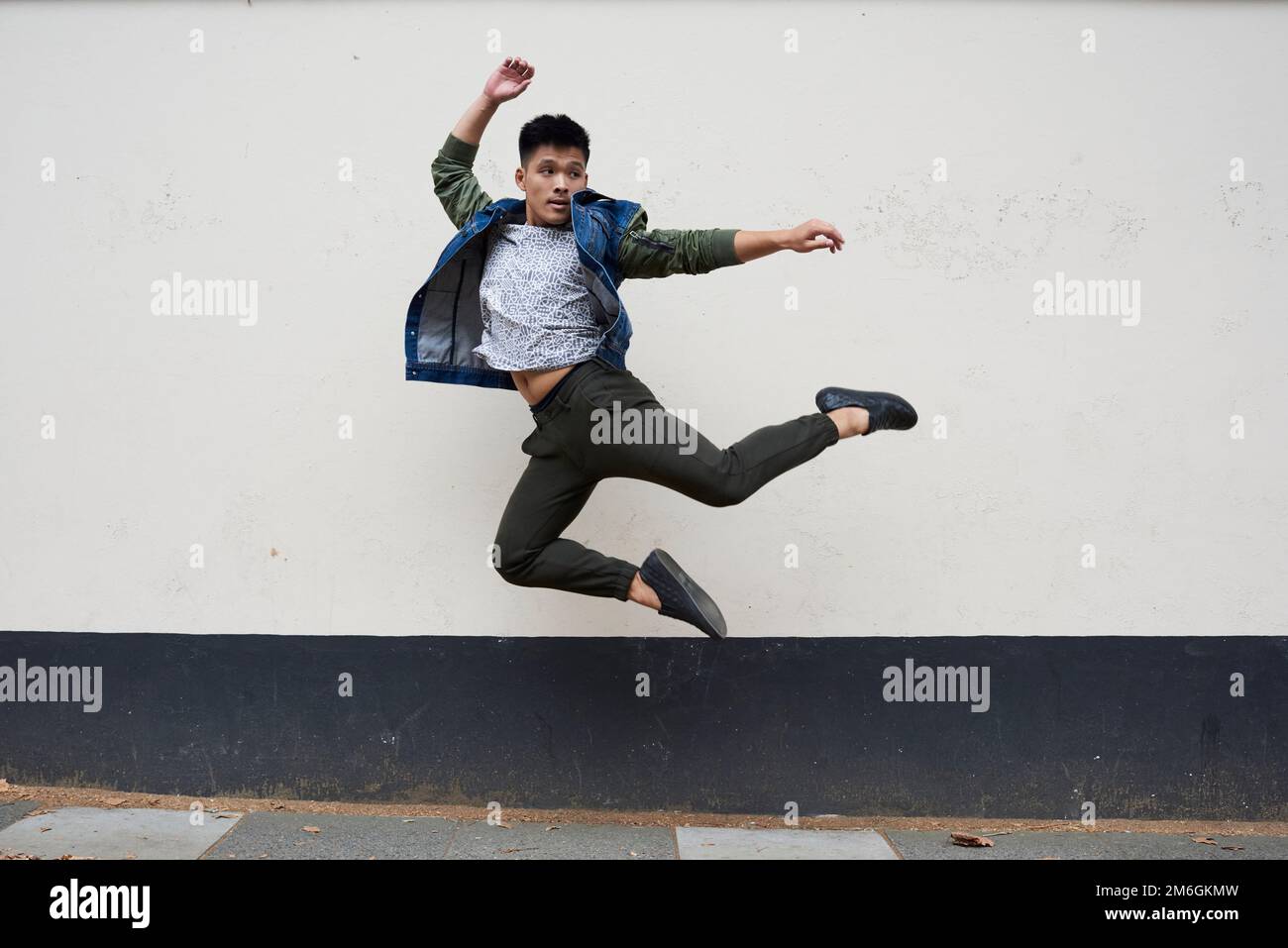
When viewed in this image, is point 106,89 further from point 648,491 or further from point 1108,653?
point 1108,653

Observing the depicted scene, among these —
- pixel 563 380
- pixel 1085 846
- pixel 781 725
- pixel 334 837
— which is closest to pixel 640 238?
pixel 563 380

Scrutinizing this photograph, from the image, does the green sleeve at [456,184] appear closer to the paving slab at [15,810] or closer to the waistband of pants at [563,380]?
the waistband of pants at [563,380]

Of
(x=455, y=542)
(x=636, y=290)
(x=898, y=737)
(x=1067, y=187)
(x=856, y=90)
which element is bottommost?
(x=898, y=737)

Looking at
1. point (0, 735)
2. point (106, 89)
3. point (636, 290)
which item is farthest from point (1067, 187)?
point (0, 735)

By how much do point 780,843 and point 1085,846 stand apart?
112 cm

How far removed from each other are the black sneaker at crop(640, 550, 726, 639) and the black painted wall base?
74cm

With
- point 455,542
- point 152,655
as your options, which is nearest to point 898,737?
point 455,542

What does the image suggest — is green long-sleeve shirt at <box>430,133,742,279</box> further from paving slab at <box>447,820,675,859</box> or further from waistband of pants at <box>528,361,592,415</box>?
paving slab at <box>447,820,675,859</box>

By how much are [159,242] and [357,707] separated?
1945 millimetres

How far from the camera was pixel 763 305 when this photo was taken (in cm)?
434

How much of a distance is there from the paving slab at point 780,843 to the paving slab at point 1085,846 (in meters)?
0.11

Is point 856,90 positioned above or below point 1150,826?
above

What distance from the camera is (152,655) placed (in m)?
4.43

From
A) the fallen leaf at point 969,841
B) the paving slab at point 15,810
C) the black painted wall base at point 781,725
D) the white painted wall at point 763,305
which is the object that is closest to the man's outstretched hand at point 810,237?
the white painted wall at point 763,305
